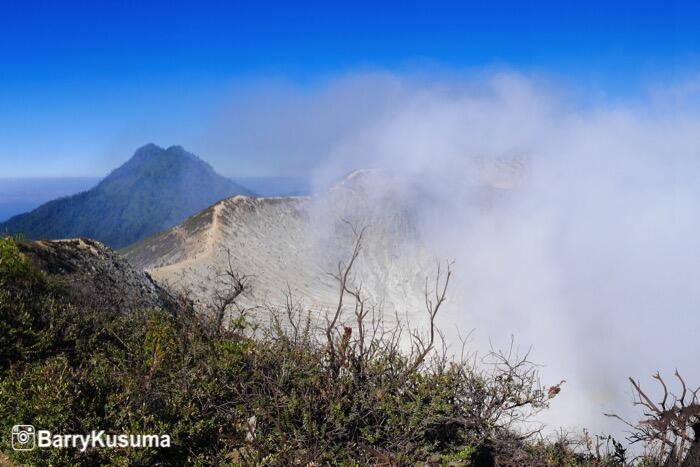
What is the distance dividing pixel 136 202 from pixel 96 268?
4891 inches

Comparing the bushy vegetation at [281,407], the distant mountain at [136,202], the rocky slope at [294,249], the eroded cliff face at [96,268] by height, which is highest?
the distant mountain at [136,202]

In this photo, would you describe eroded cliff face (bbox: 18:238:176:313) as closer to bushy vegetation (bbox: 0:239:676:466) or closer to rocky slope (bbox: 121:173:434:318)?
rocky slope (bbox: 121:173:434:318)

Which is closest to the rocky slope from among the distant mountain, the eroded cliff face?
the eroded cliff face

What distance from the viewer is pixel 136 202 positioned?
142m

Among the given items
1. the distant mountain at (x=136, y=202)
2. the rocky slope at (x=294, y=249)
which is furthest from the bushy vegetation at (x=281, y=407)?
the distant mountain at (x=136, y=202)

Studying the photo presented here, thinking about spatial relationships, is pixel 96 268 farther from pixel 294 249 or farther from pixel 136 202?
pixel 136 202

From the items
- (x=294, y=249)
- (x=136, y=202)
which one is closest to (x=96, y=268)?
(x=294, y=249)

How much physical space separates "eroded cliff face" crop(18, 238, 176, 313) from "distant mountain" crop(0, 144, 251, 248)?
92.2 metres

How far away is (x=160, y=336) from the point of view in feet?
34.9

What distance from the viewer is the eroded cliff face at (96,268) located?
23.0 m

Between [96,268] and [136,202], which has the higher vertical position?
[136,202]

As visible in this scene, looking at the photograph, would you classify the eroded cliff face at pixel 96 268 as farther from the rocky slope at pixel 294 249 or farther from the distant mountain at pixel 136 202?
the distant mountain at pixel 136 202

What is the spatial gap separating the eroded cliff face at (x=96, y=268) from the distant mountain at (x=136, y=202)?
302 feet

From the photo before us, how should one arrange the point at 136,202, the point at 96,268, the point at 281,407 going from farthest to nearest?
the point at 136,202 → the point at 96,268 → the point at 281,407
